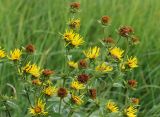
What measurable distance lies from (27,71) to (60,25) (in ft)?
4.79

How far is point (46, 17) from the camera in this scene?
3461 mm

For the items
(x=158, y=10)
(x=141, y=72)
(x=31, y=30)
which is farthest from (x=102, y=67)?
(x=158, y=10)

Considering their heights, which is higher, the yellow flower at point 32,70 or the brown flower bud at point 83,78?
the yellow flower at point 32,70

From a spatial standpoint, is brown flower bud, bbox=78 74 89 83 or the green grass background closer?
brown flower bud, bbox=78 74 89 83

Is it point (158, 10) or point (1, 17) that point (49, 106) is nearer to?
point (1, 17)

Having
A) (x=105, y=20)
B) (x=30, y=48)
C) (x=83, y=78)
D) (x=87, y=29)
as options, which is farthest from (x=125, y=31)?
(x=87, y=29)

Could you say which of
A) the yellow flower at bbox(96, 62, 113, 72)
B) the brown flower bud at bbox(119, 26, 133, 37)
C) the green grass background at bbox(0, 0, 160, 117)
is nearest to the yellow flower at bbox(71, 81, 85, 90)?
the yellow flower at bbox(96, 62, 113, 72)

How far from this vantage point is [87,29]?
3301 mm

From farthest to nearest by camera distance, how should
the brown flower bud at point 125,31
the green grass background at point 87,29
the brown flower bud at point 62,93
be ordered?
the green grass background at point 87,29, the brown flower bud at point 125,31, the brown flower bud at point 62,93

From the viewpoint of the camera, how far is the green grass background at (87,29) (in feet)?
9.89

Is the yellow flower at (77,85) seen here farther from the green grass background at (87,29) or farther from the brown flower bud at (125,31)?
the green grass background at (87,29)

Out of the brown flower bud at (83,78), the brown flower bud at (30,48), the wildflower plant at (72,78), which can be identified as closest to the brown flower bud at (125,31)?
the wildflower plant at (72,78)

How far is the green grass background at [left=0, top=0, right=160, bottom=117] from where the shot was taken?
3.02 m

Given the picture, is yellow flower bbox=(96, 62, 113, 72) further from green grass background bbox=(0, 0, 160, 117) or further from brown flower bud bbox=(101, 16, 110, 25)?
green grass background bbox=(0, 0, 160, 117)
